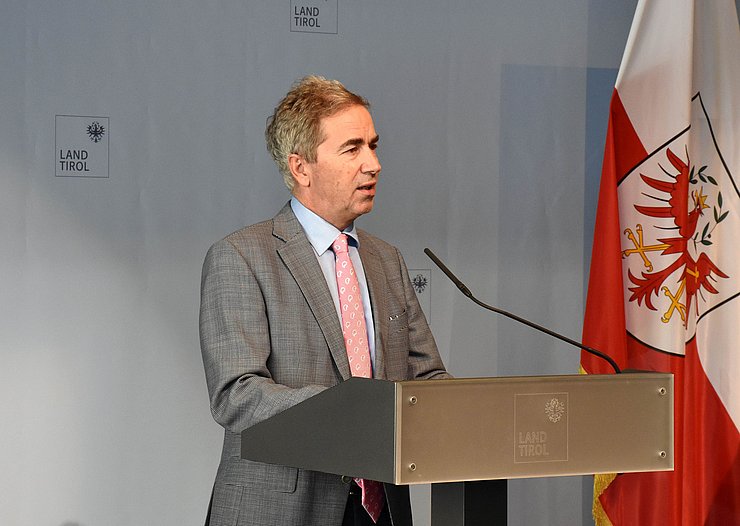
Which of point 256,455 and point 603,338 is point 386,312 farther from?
point 603,338

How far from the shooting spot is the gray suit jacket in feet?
6.44

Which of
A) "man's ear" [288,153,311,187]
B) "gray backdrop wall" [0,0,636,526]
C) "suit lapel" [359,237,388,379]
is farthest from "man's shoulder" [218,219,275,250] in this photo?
"gray backdrop wall" [0,0,636,526]

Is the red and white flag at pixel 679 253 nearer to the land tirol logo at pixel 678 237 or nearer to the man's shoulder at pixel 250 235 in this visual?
the land tirol logo at pixel 678 237

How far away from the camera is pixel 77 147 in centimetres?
296

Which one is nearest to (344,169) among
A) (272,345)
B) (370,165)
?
(370,165)

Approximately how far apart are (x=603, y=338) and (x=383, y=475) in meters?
1.77

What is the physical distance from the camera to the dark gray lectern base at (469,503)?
4.86 feet

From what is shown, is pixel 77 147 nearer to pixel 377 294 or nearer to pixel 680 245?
pixel 377 294

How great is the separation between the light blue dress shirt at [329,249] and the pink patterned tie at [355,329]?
15mm

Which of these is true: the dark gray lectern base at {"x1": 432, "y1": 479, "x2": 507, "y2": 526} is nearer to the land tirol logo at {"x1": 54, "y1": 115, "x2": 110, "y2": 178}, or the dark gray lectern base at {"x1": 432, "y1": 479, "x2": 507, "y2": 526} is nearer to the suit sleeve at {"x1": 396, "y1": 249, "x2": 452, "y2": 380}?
the suit sleeve at {"x1": 396, "y1": 249, "x2": 452, "y2": 380}

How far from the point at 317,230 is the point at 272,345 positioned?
301mm

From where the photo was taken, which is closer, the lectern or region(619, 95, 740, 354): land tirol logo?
the lectern

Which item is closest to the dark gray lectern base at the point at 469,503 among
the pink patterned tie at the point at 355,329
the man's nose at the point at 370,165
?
the pink patterned tie at the point at 355,329

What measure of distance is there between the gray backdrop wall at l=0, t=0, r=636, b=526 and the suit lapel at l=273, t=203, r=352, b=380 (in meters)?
0.98
